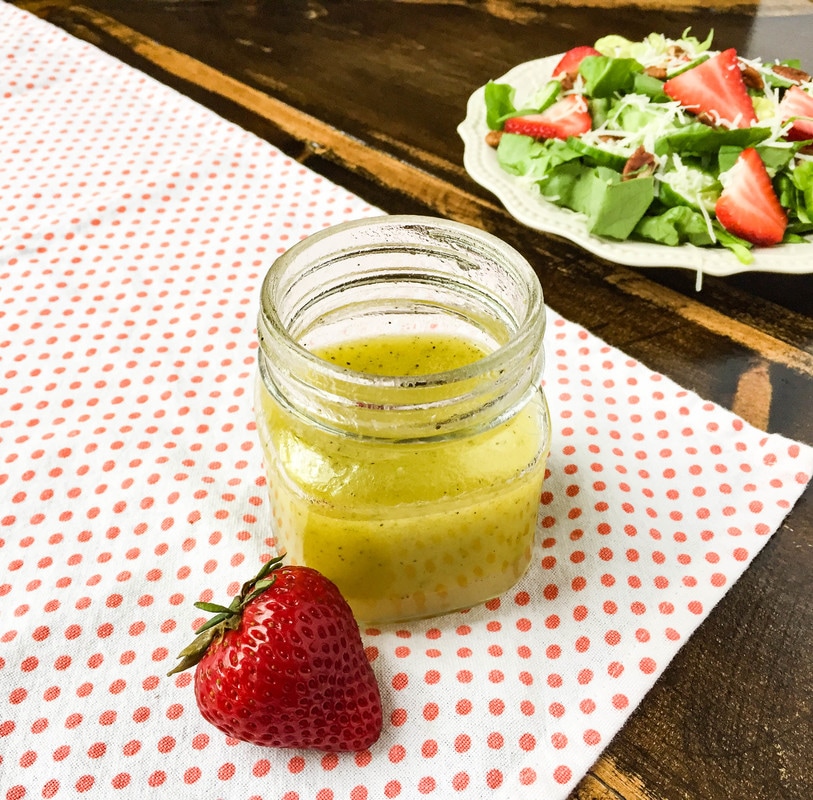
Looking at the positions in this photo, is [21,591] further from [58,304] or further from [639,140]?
[639,140]

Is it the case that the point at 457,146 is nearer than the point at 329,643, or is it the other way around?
the point at 329,643

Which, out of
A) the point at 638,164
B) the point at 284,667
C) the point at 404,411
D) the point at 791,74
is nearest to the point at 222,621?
the point at 284,667

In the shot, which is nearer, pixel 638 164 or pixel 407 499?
pixel 407 499

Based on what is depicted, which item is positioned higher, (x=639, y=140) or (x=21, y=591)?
(x=639, y=140)

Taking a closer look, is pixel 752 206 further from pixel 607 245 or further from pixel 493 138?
pixel 493 138

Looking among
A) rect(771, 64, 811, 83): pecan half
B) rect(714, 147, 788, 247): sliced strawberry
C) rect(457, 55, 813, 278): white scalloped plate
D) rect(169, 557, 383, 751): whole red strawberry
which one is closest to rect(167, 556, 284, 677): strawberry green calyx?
rect(169, 557, 383, 751): whole red strawberry

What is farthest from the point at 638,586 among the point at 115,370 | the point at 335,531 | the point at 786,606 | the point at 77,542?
the point at 115,370

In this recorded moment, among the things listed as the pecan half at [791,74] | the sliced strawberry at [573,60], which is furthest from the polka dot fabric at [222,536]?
the pecan half at [791,74]
